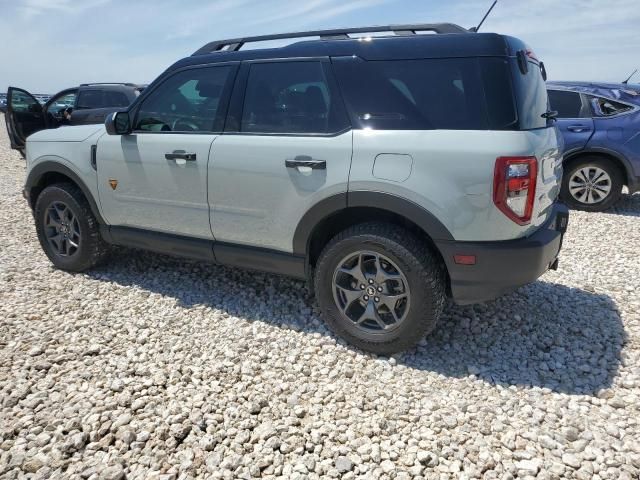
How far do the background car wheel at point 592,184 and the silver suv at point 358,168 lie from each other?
13.3ft

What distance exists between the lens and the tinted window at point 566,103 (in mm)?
6859

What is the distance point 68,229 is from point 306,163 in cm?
257

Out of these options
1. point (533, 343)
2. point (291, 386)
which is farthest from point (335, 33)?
point (533, 343)

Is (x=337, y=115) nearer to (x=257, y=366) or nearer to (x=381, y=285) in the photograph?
(x=381, y=285)

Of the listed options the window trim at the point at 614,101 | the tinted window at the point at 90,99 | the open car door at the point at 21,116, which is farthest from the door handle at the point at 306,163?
the tinted window at the point at 90,99

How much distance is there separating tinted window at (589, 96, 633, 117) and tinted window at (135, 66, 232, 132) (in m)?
5.57

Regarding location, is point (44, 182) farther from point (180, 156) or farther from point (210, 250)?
point (210, 250)

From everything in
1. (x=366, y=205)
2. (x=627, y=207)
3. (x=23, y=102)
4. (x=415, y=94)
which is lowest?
(x=627, y=207)

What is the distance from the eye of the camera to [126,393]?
270 cm

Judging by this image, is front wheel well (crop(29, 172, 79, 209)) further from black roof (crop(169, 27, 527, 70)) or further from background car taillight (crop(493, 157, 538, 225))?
background car taillight (crop(493, 157, 538, 225))

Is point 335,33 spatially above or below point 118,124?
above

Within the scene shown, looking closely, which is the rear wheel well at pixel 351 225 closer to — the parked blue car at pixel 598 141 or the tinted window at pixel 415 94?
the tinted window at pixel 415 94

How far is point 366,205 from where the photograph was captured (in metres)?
2.85

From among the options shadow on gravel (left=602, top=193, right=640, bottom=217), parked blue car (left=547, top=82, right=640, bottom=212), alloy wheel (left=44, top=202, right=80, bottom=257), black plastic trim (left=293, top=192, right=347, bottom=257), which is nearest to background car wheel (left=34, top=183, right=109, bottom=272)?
alloy wheel (left=44, top=202, right=80, bottom=257)
